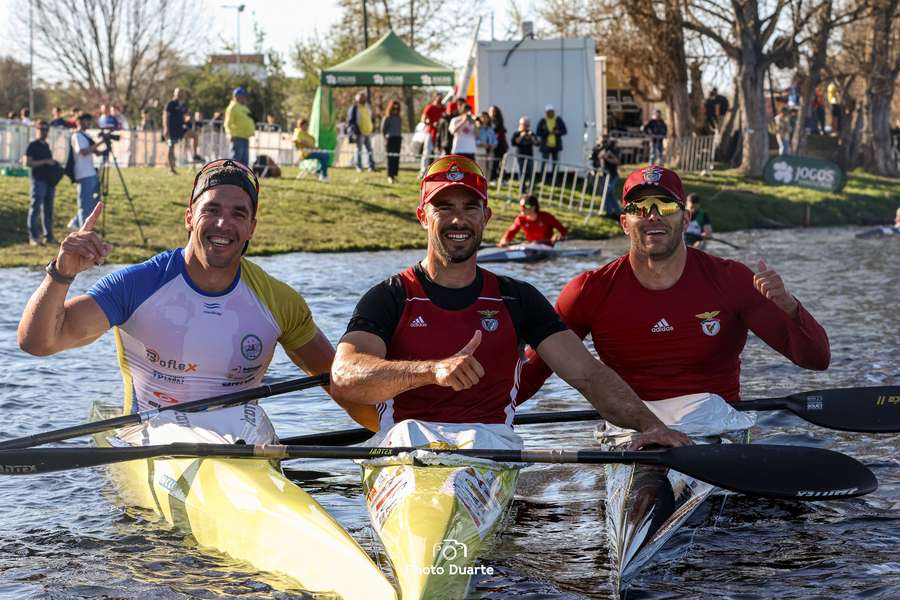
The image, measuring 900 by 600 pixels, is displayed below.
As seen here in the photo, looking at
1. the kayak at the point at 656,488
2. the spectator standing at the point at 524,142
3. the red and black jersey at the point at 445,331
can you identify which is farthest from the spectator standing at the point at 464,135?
the red and black jersey at the point at 445,331

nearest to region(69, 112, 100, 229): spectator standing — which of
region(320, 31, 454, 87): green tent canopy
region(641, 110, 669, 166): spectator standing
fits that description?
region(320, 31, 454, 87): green tent canopy

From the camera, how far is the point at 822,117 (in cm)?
4516

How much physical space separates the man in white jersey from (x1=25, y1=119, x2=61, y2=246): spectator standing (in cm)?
1303

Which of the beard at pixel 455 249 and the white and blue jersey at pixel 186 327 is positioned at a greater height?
the beard at pixel 455 249

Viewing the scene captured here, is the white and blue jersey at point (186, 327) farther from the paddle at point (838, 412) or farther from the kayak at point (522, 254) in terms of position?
the kayak at point (522, 254)

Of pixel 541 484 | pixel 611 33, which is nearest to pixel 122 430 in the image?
pixel 541 484

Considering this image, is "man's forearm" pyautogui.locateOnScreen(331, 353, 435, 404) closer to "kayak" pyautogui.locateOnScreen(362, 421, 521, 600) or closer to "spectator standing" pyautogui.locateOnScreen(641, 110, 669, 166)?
"kayak" pyautogui.locateOnScreen(362, 421, 521, 600)

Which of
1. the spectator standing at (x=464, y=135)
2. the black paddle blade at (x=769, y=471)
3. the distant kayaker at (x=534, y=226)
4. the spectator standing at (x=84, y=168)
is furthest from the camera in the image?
the spectator standing at (x=464, y=135)

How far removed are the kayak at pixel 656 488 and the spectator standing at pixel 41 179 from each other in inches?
550

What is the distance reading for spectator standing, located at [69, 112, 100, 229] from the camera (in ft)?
60.6

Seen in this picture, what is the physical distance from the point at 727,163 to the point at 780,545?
110ft

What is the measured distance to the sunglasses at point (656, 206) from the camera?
6469 mm

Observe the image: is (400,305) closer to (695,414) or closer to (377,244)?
(695,414)

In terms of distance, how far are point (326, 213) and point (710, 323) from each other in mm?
18132
